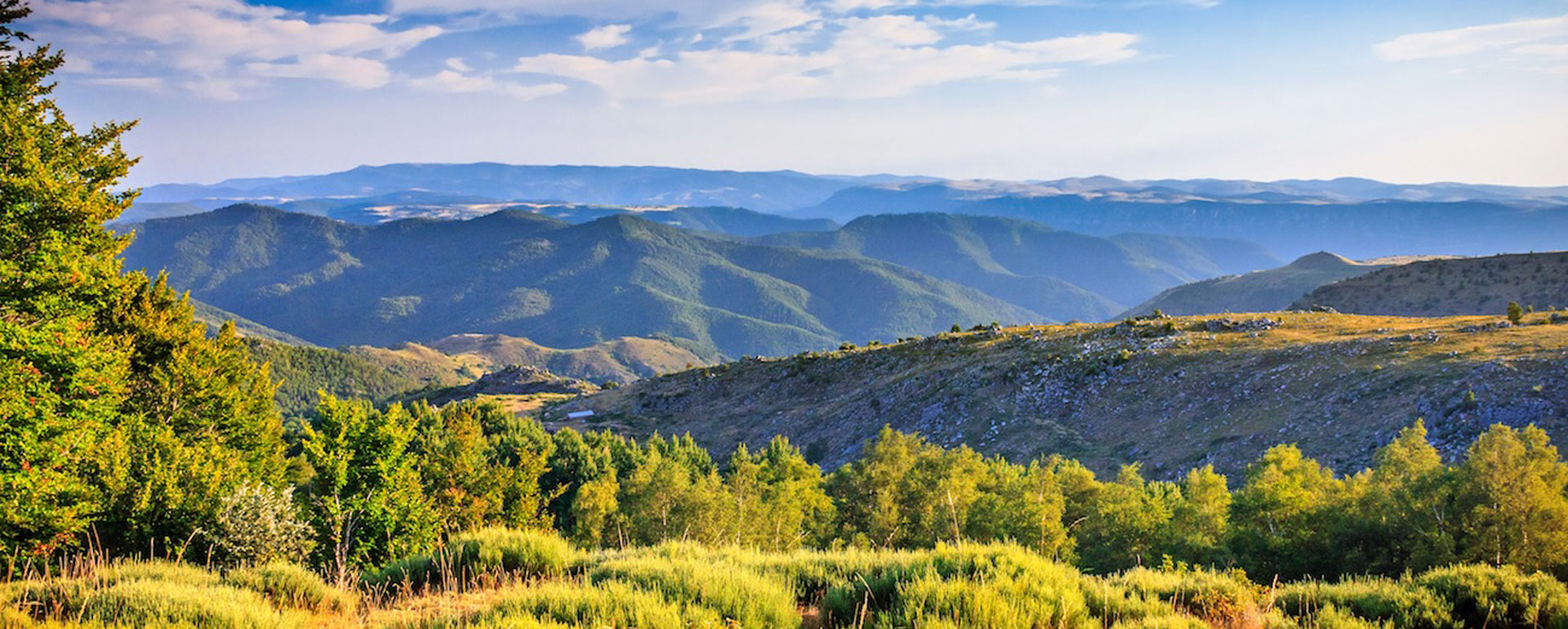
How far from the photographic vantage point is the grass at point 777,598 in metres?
7.36

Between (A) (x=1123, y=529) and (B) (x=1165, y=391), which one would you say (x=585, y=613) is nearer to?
(A) (x=1123, y=529)

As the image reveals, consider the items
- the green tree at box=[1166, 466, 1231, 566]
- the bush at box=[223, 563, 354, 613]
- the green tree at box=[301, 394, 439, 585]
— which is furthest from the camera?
the green tree at box=[1166, 466, 1231, 566]

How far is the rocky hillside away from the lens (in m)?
76.0

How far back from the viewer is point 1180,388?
40.8 meters

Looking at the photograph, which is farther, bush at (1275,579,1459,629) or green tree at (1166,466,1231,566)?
green tree at (1166,466,1231,566)

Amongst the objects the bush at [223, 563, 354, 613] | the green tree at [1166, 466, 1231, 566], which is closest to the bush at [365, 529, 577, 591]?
the bush at [223, 563, 354, 613]

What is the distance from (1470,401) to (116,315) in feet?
163

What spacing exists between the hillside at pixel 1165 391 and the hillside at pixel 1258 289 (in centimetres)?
11892

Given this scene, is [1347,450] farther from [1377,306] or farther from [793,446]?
[1377,306]

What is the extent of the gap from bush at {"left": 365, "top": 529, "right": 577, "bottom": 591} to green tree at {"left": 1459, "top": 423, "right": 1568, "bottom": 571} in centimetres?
1605

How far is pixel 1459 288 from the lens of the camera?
3236 inches

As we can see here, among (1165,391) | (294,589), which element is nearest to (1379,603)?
(294,589)

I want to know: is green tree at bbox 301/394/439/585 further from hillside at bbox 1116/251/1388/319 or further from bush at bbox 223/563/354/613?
hillside at bbox 1116/251/1388/319

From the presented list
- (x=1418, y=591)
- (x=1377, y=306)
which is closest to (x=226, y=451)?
(x=1418, y=591)
